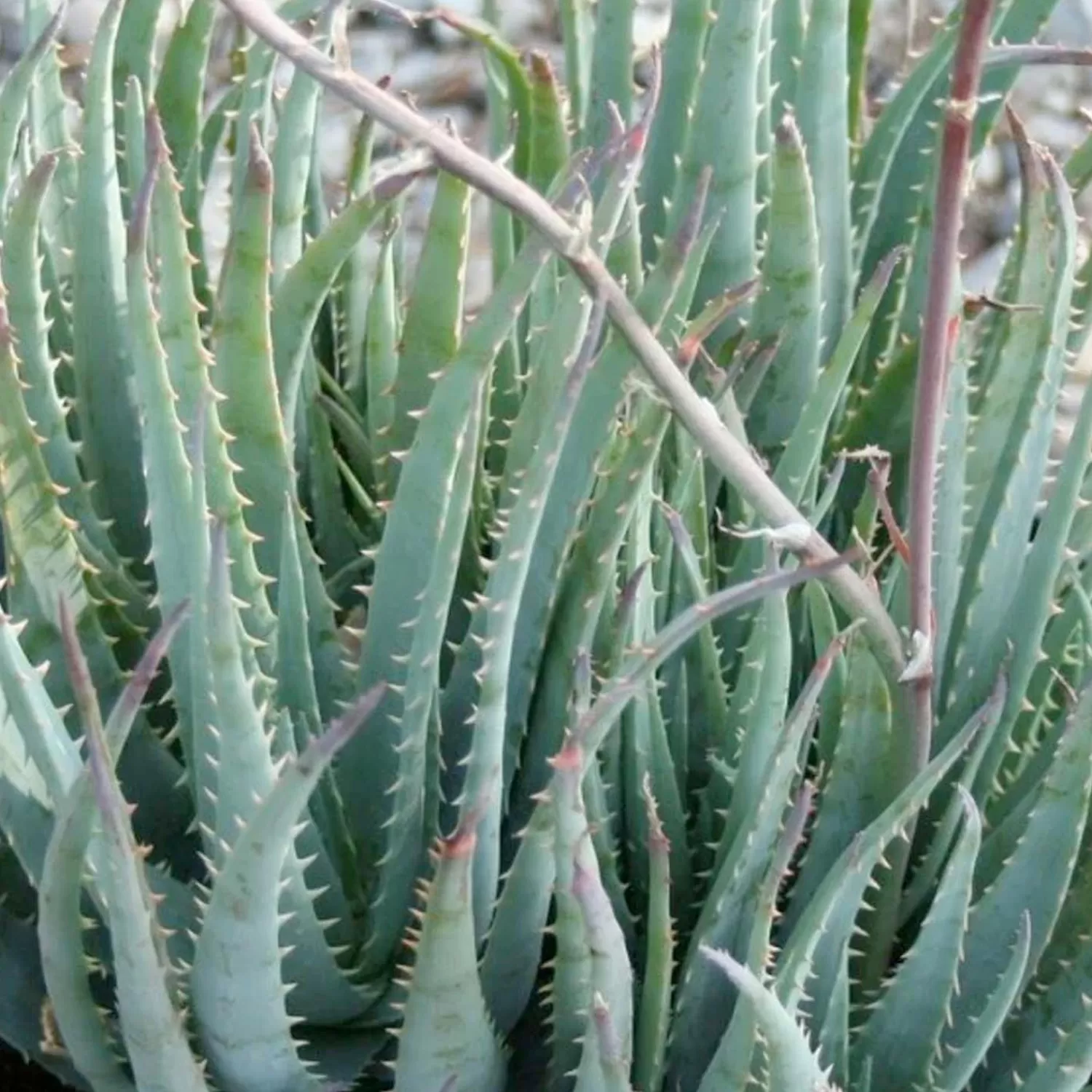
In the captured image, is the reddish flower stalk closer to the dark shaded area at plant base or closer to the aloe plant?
the aloe plant

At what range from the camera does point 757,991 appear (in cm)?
44

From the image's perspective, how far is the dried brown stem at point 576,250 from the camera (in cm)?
40

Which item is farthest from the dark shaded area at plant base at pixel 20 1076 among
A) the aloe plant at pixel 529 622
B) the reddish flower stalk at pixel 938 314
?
the reddish flower stalk at pixel 938 314

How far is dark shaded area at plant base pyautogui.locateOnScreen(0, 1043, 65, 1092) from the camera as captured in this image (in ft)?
2.51

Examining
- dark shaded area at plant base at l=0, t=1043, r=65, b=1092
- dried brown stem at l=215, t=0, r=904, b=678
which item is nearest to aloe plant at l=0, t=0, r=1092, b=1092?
dried brown stem at l=215, t=0, r=904, b=678

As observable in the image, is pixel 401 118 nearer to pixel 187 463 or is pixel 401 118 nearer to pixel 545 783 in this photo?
pixel 187 463

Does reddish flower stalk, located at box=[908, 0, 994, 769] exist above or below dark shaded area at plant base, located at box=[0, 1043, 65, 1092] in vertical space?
above

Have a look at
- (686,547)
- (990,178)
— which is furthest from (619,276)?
(990,178)

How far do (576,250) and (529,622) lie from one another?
21 centimetres

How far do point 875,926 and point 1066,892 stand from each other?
3.0 inches

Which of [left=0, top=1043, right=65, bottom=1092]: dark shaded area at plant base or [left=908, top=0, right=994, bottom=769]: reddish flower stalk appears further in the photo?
[left=0, top=1043, right=65, bottom=1092]: dark shaded area at plant base

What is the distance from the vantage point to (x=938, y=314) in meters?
0.44

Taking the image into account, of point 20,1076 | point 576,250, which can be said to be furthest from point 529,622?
point 20,1076

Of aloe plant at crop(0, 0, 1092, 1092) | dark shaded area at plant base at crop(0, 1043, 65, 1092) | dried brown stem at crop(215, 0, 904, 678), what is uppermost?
dried brown stem at crop(215, 0, 904, 678)
